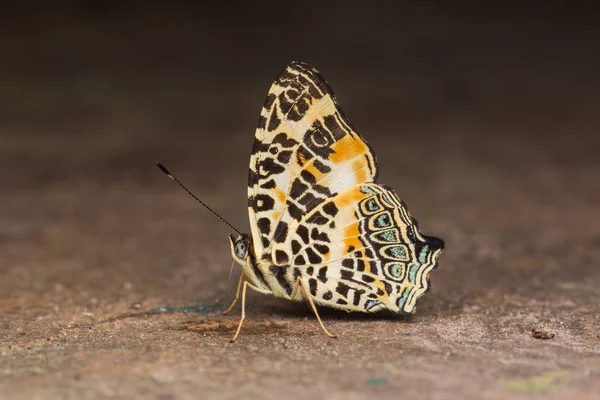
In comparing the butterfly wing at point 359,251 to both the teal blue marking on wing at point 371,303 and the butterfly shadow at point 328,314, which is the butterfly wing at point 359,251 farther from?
the butterfly shadow at point 328,314

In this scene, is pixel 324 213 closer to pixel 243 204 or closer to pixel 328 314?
pixel 328 314

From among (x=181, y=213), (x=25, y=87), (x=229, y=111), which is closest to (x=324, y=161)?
(x=181, y=213)

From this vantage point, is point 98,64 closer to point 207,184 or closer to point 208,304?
point 207,184

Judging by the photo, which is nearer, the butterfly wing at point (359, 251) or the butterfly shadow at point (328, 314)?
the butterfly wing at point (359, 251)

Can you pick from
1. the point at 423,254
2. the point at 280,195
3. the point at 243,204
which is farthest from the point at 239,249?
the point at 243,204

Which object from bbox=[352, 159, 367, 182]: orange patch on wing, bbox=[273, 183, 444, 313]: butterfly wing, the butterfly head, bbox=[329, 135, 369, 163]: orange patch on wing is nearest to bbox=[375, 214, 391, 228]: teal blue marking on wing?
bbox=[273, 183, 444, 313]: butterfly wing

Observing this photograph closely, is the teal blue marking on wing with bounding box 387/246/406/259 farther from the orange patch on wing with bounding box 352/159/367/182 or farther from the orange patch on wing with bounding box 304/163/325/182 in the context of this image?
the orange patch on wing with bounding box 304/163/325/182

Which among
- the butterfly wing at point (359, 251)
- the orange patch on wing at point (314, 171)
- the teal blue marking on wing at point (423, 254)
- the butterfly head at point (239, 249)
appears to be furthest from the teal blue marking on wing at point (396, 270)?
the butterfly head at point (239, 249)
